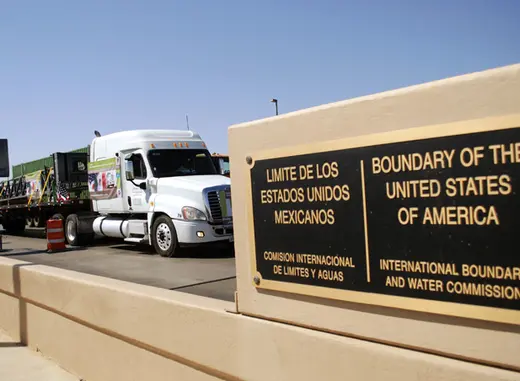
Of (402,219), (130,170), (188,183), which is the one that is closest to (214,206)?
(188,183)

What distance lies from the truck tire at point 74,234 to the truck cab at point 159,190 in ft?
2.85

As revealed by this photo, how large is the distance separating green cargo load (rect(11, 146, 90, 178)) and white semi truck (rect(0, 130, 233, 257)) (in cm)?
53

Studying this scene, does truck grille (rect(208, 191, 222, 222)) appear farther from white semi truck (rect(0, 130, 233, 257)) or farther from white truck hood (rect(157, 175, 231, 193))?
white truck hood (rect(157, 175, 231, 193))

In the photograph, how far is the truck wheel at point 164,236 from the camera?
10.9 metres

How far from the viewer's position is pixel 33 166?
59.1 feet

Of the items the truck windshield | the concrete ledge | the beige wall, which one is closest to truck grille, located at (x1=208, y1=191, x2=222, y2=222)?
the truck windshield

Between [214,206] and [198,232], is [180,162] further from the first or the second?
[198,232]

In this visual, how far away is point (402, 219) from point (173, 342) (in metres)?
1.95

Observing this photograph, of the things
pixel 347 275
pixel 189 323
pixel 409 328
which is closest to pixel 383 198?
pixel 347 275

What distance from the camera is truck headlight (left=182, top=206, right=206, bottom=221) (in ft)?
34.7

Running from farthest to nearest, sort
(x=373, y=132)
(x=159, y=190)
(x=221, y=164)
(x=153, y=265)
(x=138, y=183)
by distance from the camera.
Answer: (x=221, y=164)
(x=138, y=183)
(x=159, y=190)
(x=153, y=265)
(x=373, y=132)

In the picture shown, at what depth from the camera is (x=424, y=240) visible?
2164 mm

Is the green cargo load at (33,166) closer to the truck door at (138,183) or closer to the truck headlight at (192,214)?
the truck door at (138,183)

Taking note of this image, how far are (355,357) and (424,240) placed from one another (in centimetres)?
66
